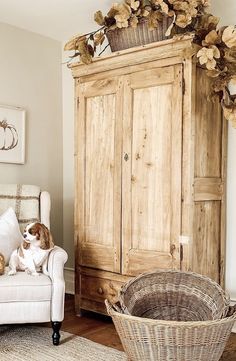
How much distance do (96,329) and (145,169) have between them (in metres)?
1.15

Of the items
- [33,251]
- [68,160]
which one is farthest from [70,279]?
[33,251]

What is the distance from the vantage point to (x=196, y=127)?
2.63 meters

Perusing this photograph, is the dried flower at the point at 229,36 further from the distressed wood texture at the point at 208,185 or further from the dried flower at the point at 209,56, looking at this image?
the distressed wood texture at the point at 208,185

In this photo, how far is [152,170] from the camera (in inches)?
109

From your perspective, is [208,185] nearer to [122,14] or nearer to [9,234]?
[122,14]

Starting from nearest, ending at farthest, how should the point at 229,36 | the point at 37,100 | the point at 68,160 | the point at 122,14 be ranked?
1. the point at 229,36
2. the point at 122,14
3. the point at 37,100
4. the point at 68,160

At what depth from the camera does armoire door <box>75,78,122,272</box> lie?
295cm

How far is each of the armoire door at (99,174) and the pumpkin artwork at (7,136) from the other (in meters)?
0.67

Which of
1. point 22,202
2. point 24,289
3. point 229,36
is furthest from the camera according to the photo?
point 22,202

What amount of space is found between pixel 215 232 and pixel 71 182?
1.55 meters

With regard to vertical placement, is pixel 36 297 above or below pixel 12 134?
below

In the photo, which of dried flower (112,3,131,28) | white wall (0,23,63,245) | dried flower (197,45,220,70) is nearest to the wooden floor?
white wall (0,23,63,245)

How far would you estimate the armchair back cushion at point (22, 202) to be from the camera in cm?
308

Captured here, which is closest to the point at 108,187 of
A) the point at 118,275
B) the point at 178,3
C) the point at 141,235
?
the point at 141,235
